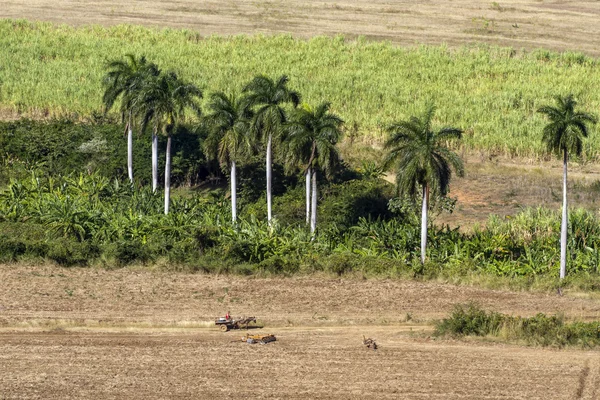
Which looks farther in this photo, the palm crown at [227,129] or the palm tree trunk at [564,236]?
the palm crown at [227,129]

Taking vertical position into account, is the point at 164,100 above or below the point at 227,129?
above

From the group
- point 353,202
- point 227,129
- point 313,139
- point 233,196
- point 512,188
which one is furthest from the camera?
point 512,188

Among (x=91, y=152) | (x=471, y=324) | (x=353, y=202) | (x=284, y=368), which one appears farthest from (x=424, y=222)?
(x=91, y=152)

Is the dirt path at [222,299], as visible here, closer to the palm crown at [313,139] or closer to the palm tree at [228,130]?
the palm crown at [313,139]

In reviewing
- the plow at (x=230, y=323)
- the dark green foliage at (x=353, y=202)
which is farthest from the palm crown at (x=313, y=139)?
the plow at (x=230, y=323)

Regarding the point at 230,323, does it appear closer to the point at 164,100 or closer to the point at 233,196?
the point at 233,196

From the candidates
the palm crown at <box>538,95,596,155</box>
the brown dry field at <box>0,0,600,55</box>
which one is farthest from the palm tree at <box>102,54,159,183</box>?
the brown dry field at <box>0,0,600,55</box>
